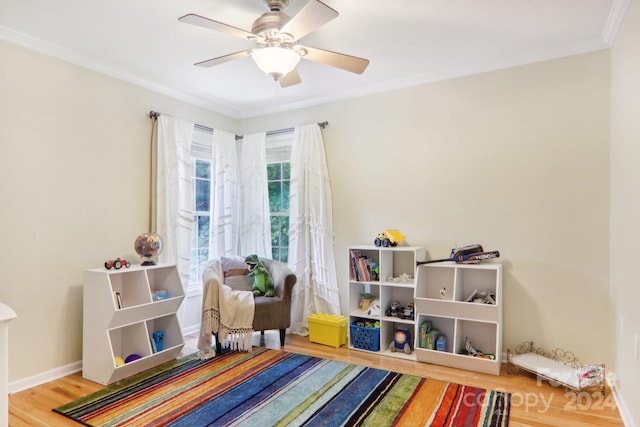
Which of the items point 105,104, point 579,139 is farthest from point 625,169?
point 105,104

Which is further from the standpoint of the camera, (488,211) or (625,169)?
(488,211)

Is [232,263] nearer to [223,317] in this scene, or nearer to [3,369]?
[223,317]

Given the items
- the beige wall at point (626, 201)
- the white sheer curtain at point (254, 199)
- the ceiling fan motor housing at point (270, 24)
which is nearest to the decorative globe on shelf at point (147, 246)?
the white sheer curtain at point (254, 199)

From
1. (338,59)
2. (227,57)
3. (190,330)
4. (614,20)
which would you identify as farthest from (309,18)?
(190,330)

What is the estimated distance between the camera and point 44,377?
293cm

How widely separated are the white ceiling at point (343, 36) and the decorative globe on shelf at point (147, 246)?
4.86 feet

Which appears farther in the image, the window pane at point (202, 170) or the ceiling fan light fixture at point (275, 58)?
the window pane at point (202, 170)

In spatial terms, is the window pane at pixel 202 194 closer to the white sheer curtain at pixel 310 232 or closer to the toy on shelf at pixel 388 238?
the white sheer curtain at pixel 310 232

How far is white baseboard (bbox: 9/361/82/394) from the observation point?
277cm

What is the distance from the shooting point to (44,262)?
296cm

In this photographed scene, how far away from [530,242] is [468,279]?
1.93 ft

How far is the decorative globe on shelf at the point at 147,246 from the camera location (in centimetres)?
332

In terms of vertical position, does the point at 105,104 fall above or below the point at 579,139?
above

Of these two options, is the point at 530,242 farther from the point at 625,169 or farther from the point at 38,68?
the point at 38,68
